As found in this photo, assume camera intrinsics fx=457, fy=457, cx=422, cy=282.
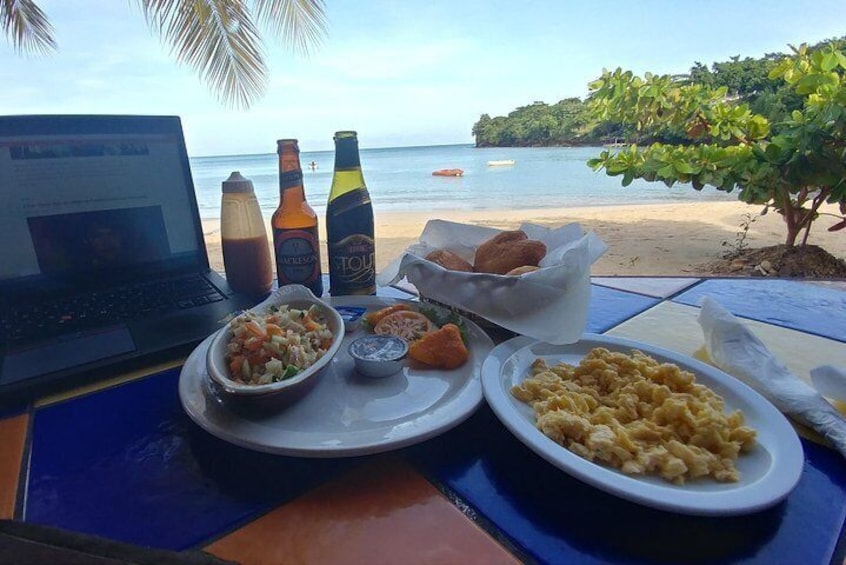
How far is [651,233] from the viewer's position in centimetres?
632

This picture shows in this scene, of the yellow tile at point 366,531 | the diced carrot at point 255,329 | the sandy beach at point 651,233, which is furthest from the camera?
the sandy beach at point 651,233

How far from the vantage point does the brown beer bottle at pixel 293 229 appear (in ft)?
3.05

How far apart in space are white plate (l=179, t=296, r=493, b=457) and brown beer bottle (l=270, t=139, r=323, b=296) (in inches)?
12.1

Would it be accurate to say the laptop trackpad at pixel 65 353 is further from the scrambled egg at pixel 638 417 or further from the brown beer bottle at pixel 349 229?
the scrambled egg at pixel 638 417

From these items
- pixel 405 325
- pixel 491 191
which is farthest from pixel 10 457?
pixel 491 191

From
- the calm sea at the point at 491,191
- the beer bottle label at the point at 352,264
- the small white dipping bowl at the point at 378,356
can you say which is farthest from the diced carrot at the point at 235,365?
the calm sea at the point at 491,191

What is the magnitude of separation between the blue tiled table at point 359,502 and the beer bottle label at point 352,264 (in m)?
0.43

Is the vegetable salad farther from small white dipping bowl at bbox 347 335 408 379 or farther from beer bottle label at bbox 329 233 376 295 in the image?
beer bottle label at bbox 329 233 376 295

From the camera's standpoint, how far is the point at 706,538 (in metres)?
0.38

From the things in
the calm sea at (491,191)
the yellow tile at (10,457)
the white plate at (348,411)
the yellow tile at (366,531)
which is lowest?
the calm sea at (491,191)

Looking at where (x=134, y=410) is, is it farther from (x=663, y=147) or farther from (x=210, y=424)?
(x=663, y=147)

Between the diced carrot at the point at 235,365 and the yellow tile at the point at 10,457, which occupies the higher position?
the diced carrot at the point at 235,365

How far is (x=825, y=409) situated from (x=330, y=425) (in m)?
0.56

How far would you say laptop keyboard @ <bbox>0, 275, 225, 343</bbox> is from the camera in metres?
0.72
